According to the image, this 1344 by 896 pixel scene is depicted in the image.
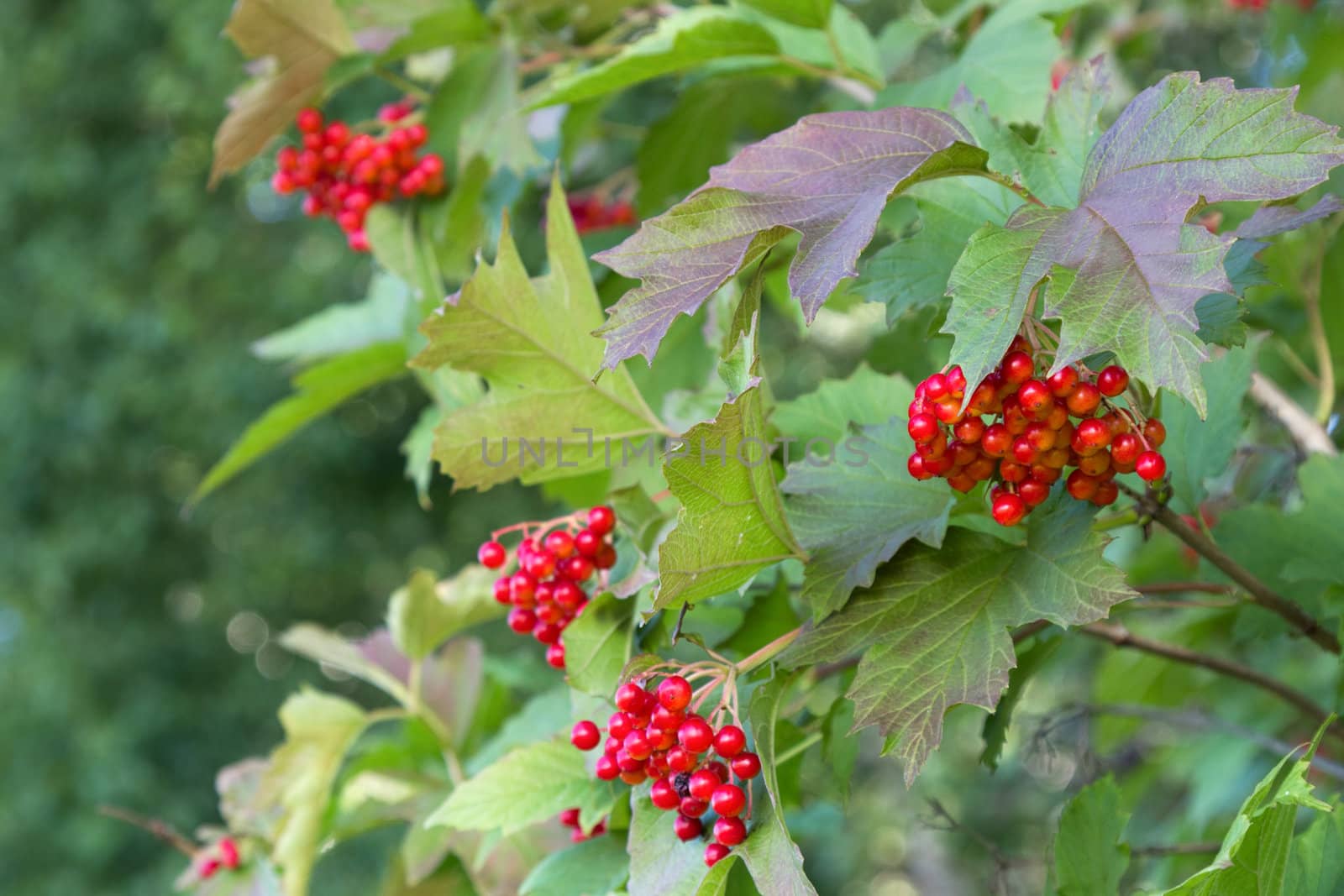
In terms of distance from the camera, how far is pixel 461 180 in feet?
3.47

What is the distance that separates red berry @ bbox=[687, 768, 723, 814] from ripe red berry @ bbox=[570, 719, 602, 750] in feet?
0.32

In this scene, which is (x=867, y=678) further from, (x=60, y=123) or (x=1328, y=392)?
(x=60, y=123)

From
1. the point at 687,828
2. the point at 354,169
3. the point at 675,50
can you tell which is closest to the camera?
the point at 687,828

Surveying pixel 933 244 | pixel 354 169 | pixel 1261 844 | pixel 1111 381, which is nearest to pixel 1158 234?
pixel 1111 381

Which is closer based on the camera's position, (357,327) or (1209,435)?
(1209,435)

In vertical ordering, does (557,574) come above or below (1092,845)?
above

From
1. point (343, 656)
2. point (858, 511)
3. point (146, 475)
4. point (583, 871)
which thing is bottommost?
point (146, 475)

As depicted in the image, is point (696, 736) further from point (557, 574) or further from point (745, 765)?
point (557, 574)

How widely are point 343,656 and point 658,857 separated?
0.55 m

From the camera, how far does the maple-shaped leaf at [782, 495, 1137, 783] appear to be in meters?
0.56

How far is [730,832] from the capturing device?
1.95ft

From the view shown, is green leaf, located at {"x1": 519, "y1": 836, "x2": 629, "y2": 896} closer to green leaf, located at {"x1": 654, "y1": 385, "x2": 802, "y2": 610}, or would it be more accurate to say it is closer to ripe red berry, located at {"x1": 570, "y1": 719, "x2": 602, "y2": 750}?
ripe red berry, located at {"x1": 570, "y1": 719, "x2": 602, "y2": 750}

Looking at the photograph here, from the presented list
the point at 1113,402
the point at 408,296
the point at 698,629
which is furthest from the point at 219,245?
the point at 1113,402

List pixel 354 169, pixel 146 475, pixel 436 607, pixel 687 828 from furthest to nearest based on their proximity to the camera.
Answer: pixel 146 475, pixel 354 169, pixel 436 607, pixel 687 828
